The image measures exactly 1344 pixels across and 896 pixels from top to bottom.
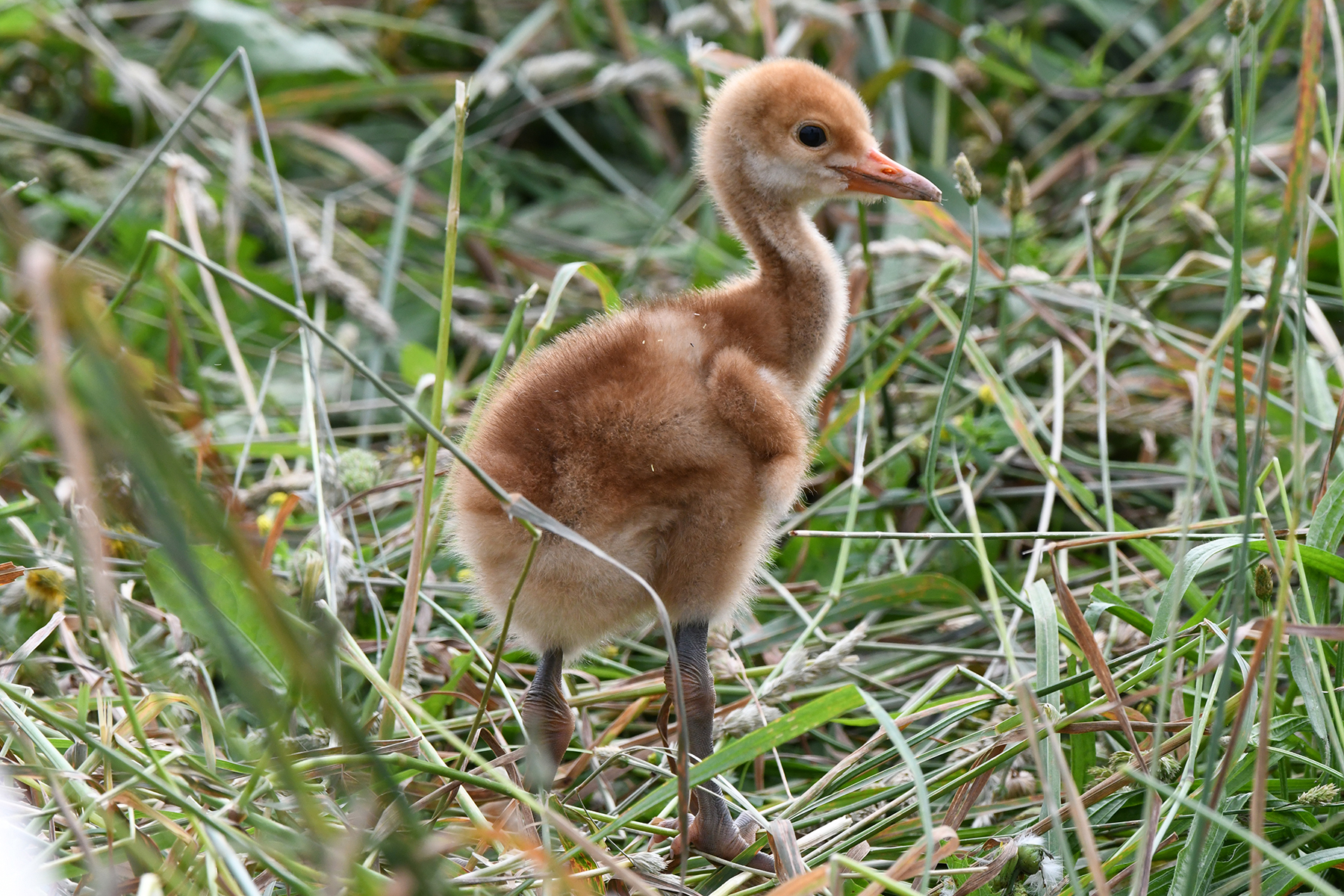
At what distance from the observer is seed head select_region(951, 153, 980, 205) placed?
1.66 m

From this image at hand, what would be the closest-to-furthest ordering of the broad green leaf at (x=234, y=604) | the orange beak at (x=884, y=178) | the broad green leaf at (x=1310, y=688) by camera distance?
1. the broad green leaf at (x=1310, y=688)
2. the broad green leaf at (x=234, y=604)
3. the orange beak at (x=884, y=178)

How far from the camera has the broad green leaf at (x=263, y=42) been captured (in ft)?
10.5

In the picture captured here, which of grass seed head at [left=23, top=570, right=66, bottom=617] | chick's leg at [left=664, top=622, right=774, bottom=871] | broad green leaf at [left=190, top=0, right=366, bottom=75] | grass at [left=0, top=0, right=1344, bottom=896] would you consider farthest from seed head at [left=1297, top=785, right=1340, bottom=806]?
broad green leaf at [left=190, top=0, right=366, bottom=75]

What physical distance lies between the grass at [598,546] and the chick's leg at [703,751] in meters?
0.04

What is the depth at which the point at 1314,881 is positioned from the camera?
1.09m

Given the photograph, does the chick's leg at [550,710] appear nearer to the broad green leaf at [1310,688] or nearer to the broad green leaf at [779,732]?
the broad green leaf at [779,732]

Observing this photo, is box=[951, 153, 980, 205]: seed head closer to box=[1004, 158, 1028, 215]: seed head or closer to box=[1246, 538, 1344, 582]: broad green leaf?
box=[1004, 158, 1028, 215]: seed head

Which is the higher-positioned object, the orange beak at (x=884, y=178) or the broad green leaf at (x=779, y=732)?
the orange beak at (x=884, y=178)

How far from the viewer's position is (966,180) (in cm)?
167

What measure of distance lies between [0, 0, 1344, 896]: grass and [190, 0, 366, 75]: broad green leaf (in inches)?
0.5

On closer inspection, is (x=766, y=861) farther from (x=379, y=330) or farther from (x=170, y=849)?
(x=379, y=330)

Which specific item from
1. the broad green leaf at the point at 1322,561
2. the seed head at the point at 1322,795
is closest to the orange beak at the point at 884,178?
the broad green leaf at the point at 1322,561

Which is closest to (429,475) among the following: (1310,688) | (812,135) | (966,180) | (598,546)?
(598,546)

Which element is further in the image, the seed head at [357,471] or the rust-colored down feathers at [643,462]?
the seed head at [357,471]
